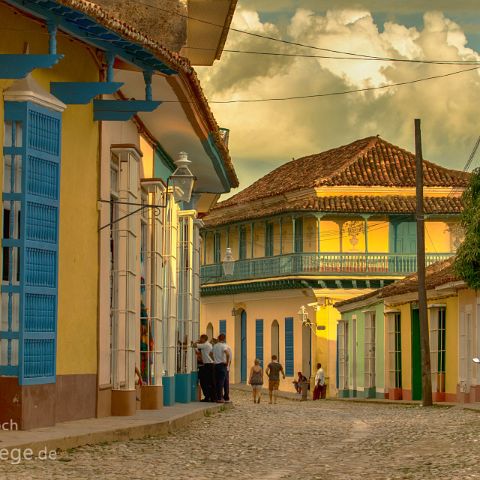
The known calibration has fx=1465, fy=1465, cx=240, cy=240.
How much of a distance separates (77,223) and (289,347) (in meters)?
39.4

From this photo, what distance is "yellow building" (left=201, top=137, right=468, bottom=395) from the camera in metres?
53.3

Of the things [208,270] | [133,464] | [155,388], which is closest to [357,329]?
[208,270]

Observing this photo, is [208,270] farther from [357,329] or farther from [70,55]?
[70,55]

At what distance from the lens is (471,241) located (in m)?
31.5

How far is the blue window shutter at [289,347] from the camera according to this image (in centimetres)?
5494

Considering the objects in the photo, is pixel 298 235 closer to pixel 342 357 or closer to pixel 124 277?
pixel 342 357

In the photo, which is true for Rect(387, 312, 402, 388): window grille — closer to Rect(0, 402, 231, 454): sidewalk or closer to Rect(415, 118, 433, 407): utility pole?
Rect(415, 118, 433, 407): utility pole

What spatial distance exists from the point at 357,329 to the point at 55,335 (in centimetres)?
3319

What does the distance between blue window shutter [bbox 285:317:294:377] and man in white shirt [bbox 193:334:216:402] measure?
27.8m

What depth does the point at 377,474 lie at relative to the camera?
11.8 meters

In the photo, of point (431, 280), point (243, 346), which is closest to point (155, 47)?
point (431, 280)

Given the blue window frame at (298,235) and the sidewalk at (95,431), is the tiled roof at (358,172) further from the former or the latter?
the sidewalk at (95,431)

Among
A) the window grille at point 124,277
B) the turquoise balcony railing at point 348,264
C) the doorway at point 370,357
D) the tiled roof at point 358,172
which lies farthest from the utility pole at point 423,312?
the tiled roof at point 358,172

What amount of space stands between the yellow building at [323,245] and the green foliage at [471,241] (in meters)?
20.9
